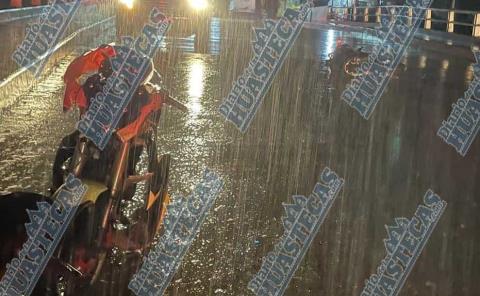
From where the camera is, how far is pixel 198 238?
5.21m

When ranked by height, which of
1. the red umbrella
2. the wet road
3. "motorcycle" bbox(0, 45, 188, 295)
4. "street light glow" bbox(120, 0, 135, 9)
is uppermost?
"street light glow" bbox(120, 0, 135, 9)

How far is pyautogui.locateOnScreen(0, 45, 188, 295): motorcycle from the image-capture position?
350cm

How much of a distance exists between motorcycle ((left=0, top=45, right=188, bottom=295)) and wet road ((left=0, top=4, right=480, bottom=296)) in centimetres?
29

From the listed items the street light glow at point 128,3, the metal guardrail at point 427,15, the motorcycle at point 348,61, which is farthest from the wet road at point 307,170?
the metal guardrail at point 427,15

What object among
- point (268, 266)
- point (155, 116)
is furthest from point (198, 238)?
point (155, 116)

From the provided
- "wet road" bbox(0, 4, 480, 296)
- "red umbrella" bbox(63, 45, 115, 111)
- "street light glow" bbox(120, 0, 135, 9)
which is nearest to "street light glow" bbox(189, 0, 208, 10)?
"street light glow" bbox(120, 0, 135, 9)

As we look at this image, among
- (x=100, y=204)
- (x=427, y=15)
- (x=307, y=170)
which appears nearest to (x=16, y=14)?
(x=307, y=170)

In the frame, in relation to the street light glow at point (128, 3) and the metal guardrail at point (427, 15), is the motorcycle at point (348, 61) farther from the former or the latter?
the metal guardrail at point (427, 15)

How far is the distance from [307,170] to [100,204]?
11.8 ft

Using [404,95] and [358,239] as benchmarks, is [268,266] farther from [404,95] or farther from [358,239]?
[404,95]

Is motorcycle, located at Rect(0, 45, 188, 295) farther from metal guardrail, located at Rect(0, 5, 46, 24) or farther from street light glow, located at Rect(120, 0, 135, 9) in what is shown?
street light glow, located at Rect(120, 0, 135, 9)

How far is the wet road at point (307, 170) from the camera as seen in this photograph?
185 inches

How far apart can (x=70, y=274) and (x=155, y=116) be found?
4.18ft

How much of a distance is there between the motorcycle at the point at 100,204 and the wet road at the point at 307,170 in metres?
0.29
